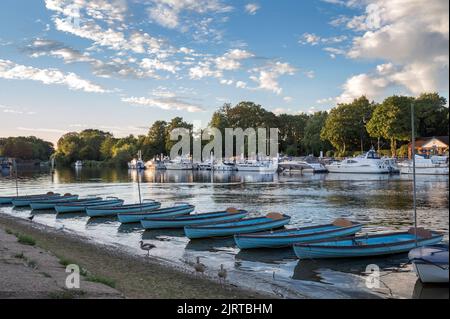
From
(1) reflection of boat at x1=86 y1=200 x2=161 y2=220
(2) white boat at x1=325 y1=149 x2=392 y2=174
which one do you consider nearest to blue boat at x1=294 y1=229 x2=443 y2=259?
(1) reflection of boat at x1=86 y1=200 x2=161 y2=220

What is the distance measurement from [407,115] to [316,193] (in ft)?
188

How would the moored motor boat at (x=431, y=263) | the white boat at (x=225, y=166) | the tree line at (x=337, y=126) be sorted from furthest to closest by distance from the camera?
the white boat at (x=225, y=166) → the tree line at (x=337, y=126) → the moored motor boat at (x=431, y=263)

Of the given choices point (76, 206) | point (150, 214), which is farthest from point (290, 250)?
point (76, 206)

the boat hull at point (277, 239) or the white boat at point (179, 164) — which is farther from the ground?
the white boat at point (179, 164)

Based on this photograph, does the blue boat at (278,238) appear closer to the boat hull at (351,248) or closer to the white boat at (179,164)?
the boat hull at (351,248)

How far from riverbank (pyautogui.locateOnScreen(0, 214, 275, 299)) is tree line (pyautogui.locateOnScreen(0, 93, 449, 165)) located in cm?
9260

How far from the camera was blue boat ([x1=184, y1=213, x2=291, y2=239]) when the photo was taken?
26234 millimetres

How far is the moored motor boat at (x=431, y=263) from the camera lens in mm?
14984

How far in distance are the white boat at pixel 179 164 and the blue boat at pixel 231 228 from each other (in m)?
120

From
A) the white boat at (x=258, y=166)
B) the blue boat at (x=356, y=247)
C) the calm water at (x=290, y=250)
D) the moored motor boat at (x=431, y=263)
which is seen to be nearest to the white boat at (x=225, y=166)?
the white boat at (x=258, y=166)

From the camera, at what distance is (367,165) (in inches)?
3799

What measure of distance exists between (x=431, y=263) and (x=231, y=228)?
13.4m

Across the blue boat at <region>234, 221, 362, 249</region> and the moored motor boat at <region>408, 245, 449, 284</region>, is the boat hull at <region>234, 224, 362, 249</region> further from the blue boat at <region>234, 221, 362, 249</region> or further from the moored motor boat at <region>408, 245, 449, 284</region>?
the moored motor boat at <region>408, 245, 449, 284</region>
